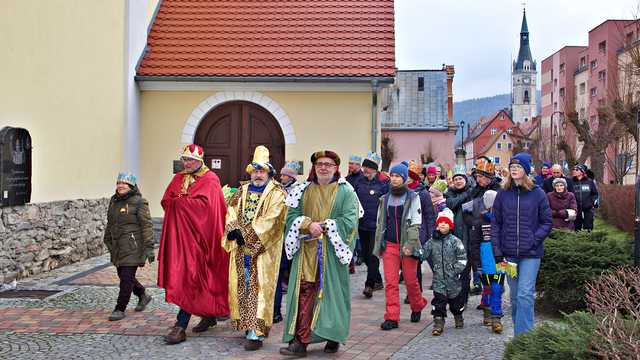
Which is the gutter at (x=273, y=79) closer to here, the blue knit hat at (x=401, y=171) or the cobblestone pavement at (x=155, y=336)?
the cobblestone pavement at (x=155, y=336)

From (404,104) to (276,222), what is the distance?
59304 millimetres

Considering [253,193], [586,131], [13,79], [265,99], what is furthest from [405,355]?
[586,131]

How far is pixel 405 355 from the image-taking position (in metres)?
6.59

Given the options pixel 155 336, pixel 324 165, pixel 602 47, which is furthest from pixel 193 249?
pixel 602 47

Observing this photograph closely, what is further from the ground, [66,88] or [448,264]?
[66,88]

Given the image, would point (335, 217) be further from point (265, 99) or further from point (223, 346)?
point (265, 99)

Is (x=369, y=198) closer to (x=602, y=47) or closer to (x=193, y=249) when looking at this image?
(x=193, y=249)

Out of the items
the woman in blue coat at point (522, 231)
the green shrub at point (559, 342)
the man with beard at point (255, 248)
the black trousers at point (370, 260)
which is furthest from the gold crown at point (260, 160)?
the green shrub at point (559, 342)

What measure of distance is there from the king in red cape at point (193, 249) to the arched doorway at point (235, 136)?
8310mm

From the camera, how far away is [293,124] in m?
15.6

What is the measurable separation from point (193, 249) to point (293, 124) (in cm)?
865

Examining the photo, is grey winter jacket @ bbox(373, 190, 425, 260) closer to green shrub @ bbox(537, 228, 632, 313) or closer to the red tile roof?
green shrub @ bbox(537, 228, 632, 313)

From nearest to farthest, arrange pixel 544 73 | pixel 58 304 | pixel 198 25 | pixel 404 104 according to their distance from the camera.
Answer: pixel 58 304
pixel 198 25
pixel 404 104
pixel 544 73

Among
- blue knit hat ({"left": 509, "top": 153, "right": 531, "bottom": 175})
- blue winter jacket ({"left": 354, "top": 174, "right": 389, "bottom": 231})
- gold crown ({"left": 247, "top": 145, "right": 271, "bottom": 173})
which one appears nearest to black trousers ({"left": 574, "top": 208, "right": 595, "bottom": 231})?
blue winter jacket ({"left": 354, "top": 174, "right": 389, "bottom": 231})
